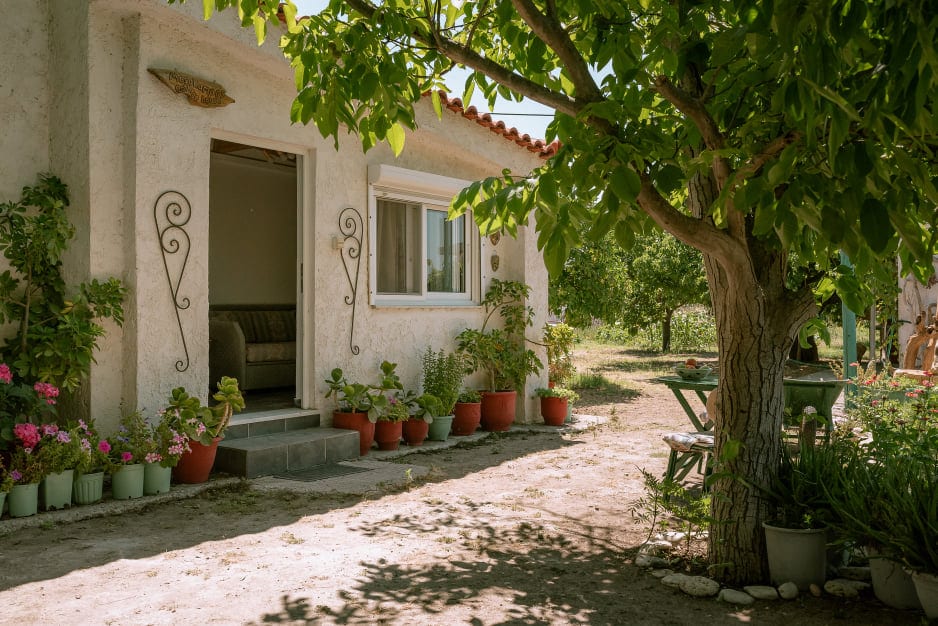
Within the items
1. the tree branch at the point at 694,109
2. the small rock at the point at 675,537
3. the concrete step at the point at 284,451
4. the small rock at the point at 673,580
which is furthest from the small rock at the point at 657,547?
the concrete step at the point at 284,451

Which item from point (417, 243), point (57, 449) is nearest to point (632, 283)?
point (417, 243)

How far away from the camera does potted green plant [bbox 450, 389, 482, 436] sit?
8.28 meters

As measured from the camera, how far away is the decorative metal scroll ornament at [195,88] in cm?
591

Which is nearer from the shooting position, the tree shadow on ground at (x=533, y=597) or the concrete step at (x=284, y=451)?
the tree shadow on ground at (x=533, y=597)

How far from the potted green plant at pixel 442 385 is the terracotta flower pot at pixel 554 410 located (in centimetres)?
135

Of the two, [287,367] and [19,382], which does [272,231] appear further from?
[19,382]

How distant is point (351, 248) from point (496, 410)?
8.13 feet

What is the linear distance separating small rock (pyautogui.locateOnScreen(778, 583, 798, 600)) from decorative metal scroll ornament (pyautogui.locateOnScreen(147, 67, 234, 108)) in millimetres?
5306

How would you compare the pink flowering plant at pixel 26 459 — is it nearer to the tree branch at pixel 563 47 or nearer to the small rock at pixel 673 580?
the small rock at pixel 673 580

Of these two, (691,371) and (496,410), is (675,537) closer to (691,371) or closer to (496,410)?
(691,371)

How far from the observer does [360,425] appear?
23.5 feet

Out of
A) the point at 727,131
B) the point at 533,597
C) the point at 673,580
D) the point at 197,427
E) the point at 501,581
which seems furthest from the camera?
the point at 197,427

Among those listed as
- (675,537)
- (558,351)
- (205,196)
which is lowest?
(675,537)

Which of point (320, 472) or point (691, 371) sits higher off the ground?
point (691, 371)
